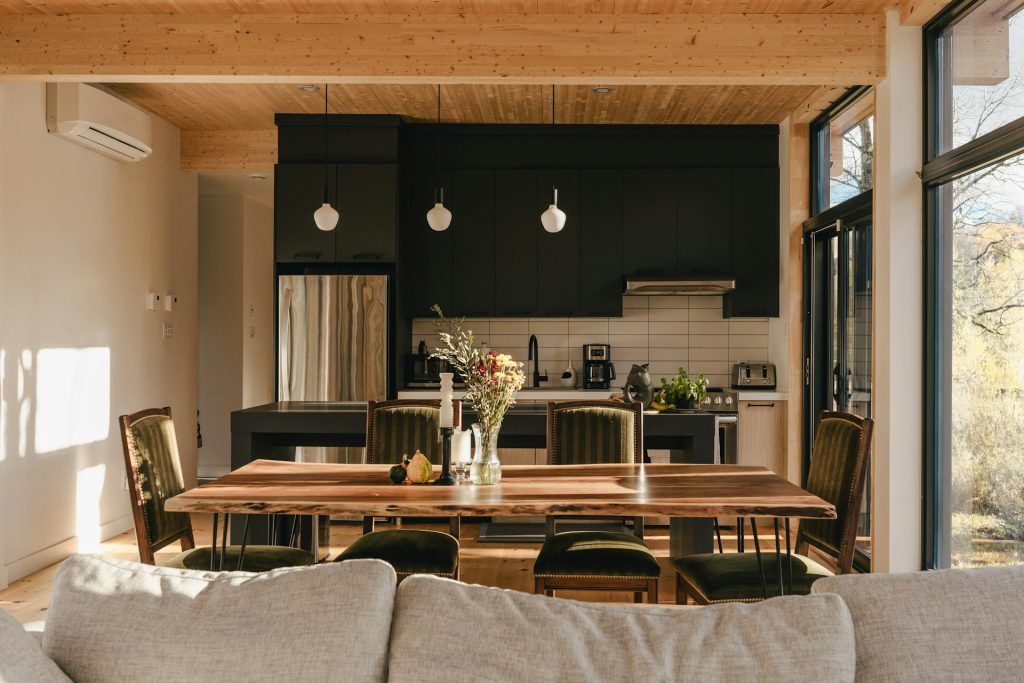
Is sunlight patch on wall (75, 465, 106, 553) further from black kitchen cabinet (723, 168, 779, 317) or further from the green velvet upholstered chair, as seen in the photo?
black kitchen cabinet (723, 168, 779, 317)

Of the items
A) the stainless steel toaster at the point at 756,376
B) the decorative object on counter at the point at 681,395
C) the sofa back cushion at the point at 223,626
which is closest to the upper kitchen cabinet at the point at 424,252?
the decorative object on counter at the point at 681,395

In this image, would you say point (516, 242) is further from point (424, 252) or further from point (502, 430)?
point (502, 430)

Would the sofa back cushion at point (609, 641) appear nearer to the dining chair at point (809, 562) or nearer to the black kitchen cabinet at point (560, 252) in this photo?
the dining chair at point (809, 562)

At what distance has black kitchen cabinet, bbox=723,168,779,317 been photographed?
19.7 feet

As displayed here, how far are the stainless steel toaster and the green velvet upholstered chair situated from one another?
381cm

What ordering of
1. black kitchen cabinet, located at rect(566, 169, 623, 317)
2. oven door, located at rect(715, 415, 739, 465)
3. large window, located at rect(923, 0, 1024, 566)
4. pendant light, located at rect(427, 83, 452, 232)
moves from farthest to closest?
black kitchen cabinet, located at rect(566, 169, 623, 317) < oven door, located at rect(715, 415, 739, 465) < pendant light, located at rect(427, 83, 452, 232) < large window, located at rect(923, 0, 1024, 566)

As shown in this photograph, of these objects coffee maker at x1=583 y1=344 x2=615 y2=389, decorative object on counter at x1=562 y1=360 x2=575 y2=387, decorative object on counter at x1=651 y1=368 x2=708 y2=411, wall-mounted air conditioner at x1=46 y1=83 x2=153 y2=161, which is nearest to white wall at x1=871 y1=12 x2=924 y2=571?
decorative object on counter at x1=651 y1=368 x2=708 y2=411

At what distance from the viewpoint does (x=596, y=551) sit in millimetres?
2924

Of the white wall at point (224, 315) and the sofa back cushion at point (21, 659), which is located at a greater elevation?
the white wall at point (224, 315)

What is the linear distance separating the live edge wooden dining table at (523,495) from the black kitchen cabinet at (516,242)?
9.96 ft

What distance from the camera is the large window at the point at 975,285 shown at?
3.12 metres

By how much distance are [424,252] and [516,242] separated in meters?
0.66

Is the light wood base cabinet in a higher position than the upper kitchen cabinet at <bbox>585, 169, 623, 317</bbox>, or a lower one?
lower

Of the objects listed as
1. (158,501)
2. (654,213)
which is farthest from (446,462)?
(654,213)
